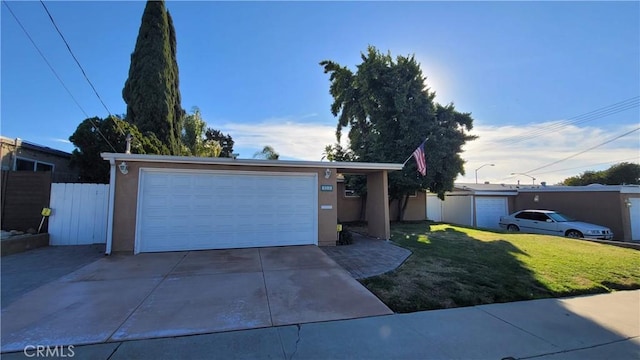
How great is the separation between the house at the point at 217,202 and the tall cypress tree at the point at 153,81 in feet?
27.7

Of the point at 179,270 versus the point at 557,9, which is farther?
the point at 557,9

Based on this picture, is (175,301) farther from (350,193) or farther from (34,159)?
(350,193)

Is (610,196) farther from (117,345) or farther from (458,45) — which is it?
(117,345)

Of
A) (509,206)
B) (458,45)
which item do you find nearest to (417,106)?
(458,45)

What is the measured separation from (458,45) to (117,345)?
36.4 ft

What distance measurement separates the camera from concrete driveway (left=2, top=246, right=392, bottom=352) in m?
3.34

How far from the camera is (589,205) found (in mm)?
15234

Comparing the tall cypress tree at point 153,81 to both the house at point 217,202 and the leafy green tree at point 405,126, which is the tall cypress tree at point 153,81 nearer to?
the house at point 217,202

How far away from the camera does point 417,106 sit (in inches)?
619

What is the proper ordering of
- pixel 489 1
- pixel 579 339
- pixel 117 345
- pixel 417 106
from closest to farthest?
1. pixel 117 345
2. pixel 579 339
3. pixel 489 1
4. pixel 417 106

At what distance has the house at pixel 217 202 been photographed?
732 cm

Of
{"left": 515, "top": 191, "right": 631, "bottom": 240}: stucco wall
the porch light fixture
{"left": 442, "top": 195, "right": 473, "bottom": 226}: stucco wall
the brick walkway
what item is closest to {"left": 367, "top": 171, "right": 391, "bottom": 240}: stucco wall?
the brick walkway

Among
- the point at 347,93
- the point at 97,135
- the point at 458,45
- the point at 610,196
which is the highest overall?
the point at 347,93

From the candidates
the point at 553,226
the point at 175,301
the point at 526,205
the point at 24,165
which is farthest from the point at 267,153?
the point at 175,301
